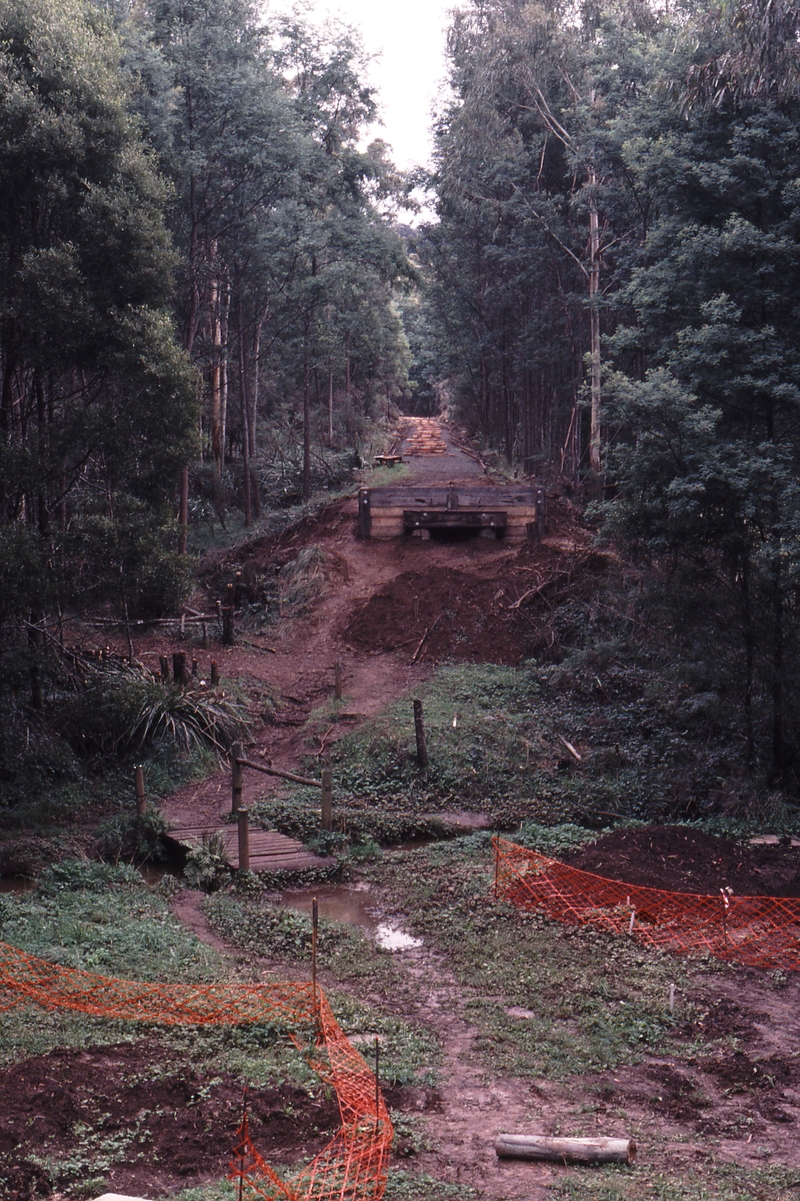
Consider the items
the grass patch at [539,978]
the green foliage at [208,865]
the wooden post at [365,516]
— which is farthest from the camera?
the wooden post at [365,516]

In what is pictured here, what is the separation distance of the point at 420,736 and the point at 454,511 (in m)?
9.51

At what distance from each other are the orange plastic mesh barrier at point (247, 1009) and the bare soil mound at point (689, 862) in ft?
17.0

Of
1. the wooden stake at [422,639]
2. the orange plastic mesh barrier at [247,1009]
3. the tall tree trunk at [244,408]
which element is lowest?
the orange plastic mesh barrier at [247,1009]

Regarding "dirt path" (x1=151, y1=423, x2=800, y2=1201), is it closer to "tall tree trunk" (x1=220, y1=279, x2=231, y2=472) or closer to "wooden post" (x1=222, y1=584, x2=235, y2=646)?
"wooden post" (x1=222, y1=584, x2=235, y2=646)

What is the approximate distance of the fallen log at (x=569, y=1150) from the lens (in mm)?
5996

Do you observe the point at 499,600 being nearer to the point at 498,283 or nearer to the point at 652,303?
the point at 652,303

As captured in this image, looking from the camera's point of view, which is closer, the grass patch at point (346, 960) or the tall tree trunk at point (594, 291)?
the grass patch at point (346, 960)

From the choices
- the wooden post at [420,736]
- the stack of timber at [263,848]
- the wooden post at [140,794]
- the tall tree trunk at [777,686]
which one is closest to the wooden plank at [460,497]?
the wooden post at [420,736]

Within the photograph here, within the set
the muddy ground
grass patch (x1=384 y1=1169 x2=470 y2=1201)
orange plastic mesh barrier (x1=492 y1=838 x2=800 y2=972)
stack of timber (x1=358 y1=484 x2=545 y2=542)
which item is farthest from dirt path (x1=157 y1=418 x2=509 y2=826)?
grass patch (x1=384 y1=1169 x2=470 y2=1201)

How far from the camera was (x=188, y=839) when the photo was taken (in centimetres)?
1321

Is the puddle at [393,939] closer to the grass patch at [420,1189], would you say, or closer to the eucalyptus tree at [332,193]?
the grass patch at [420,1189]

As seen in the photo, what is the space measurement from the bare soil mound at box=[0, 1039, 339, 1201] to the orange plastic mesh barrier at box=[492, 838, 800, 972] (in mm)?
5130

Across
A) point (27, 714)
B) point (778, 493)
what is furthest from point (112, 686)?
point (778, 493)

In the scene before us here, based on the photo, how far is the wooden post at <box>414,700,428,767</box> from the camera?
52.4 ft
